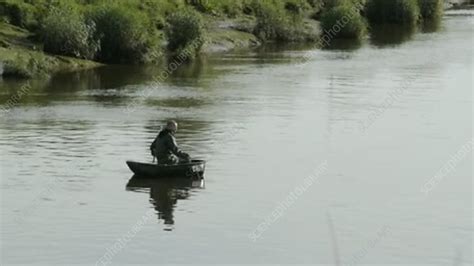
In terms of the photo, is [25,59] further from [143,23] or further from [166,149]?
[166,149]

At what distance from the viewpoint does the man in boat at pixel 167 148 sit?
31109 millimetres

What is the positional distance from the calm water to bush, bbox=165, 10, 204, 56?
583 centimetres

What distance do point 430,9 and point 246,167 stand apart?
195 ft

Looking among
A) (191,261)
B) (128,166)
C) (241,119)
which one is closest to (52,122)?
(241,119)

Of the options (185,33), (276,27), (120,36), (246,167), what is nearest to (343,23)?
(276,27)

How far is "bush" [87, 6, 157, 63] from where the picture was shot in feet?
201

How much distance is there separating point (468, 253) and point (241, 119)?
1926 centimetres

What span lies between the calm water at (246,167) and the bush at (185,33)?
19.1 ft

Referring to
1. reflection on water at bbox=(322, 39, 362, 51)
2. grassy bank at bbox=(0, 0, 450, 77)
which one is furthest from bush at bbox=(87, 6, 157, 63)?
reflection on water at bbox=(322, 39, 362, 51)

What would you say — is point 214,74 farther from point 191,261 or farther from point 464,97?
point 191,261

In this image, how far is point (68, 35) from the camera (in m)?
58.9

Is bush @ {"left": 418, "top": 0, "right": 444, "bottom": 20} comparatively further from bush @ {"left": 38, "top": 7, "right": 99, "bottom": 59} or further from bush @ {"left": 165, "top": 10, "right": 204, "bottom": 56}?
bush @ {"left": 38, "top": 7, "right": 99, "bottom": 59}

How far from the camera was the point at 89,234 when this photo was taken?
26.1 meters

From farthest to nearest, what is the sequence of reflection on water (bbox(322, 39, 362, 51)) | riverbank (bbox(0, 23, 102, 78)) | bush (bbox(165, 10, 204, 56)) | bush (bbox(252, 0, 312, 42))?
bush (bbox(252, 0, 312, 42))
reflection on water (bbox(322, 39, 362, 51))
bush (bbox(165, 10, 204, 56))
riverbank (bbox(0, 23, 102, 78))
